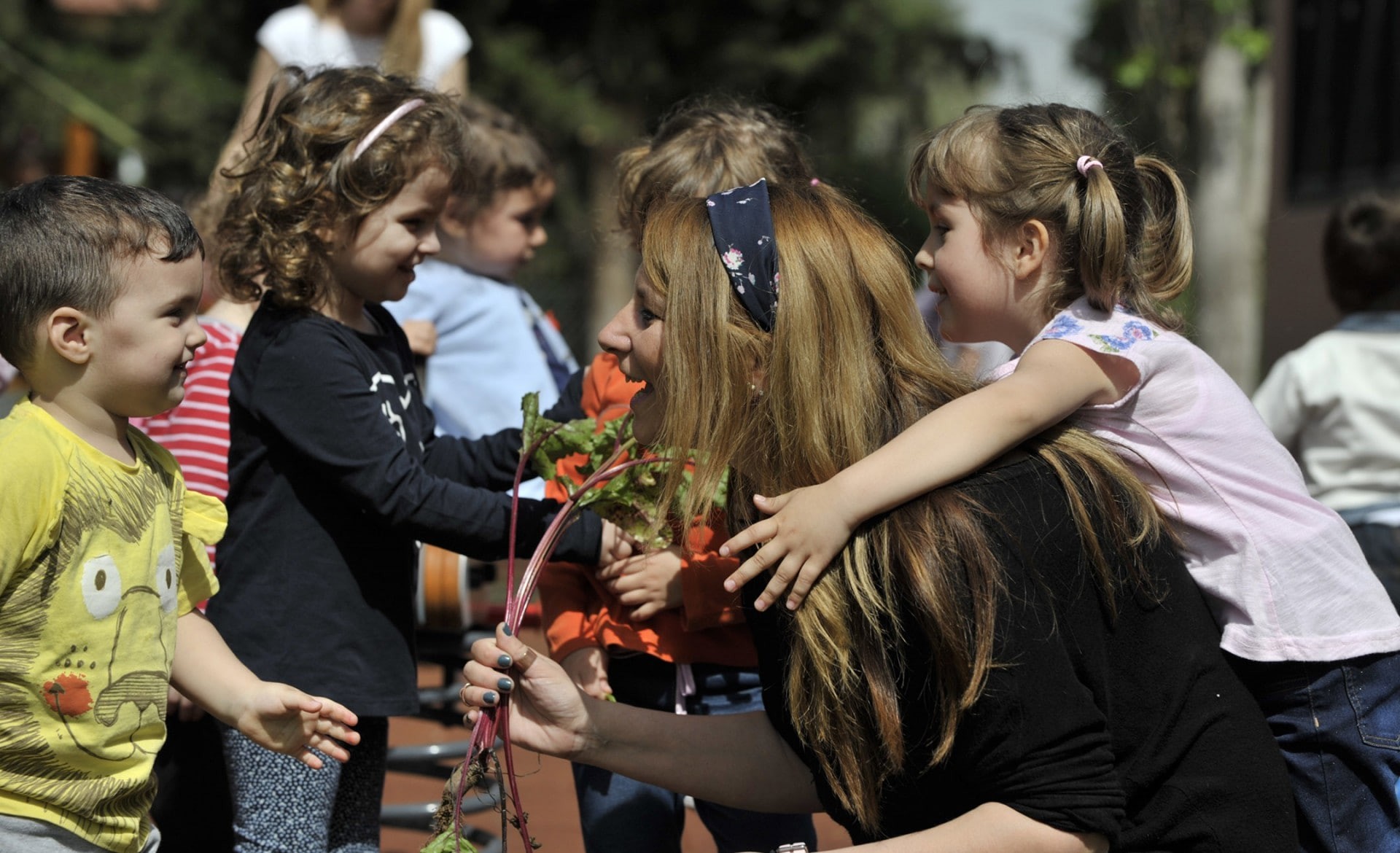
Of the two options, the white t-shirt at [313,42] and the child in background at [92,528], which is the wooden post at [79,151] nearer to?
the white t-shirt at [313,42]

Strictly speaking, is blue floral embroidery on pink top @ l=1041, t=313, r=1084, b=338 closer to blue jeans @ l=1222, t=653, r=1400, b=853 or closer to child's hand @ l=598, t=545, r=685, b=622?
blue jeans @ l=1222, t=653, r=1400, b=853

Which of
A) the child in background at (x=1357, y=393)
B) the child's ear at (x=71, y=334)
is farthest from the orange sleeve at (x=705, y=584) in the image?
the child in background at (x=1357, y=393)

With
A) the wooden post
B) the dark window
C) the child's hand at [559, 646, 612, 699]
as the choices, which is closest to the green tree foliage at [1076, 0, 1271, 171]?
the dark window

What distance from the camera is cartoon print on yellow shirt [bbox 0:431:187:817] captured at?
2.13 metres

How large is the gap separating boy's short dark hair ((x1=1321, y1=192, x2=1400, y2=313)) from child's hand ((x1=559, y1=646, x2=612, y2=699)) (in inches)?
120

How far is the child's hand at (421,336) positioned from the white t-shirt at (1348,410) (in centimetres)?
254

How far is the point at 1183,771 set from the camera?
7.18 ft

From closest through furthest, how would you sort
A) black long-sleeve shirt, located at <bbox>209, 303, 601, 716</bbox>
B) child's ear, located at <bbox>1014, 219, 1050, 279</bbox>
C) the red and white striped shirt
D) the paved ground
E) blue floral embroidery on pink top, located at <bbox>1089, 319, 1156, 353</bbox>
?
blue floral embroidery on pink top, located at <bbox>1089, 319, 1156, 353</bbox>
child's ear, located at <bbox>1014, 219, 1050, 279</bbox>
black long-sleeve shirt, located at <bbox>209, 303, 601, 716</bbox>
the red and white striped shirt
the paved ground

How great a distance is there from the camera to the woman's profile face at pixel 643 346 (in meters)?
2.33

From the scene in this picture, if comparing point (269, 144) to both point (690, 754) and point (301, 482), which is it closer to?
point (301, 482)

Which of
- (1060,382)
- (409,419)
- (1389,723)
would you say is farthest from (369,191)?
(1389,723)

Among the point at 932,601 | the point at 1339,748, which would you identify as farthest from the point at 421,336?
the point at 1339,748

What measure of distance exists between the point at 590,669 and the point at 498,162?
1.98 meters

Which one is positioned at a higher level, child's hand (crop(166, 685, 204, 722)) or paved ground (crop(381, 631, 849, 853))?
child's hand (crop(166, 685, 204, 722))
